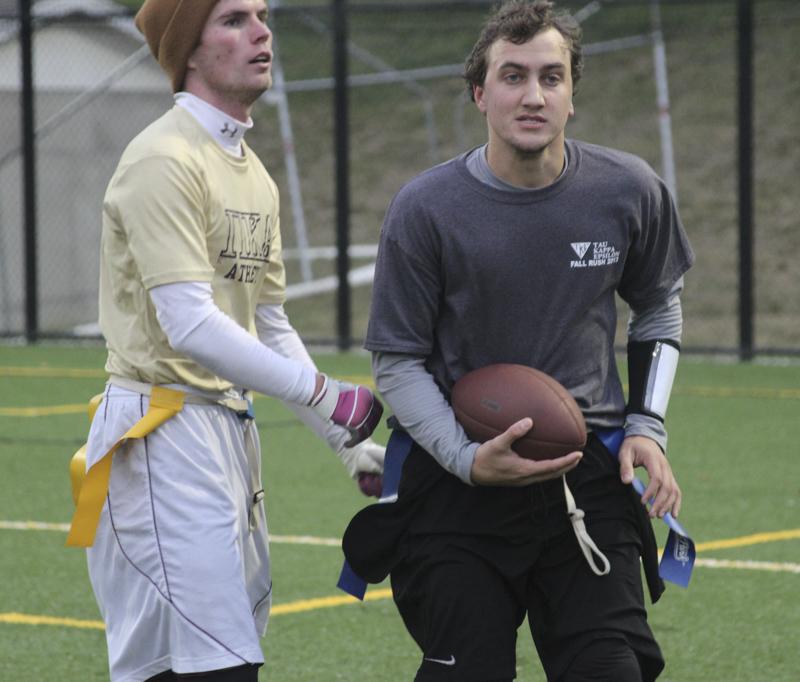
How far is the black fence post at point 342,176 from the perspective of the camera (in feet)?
56.4

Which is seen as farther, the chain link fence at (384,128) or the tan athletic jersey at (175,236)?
the chain link fence at (384,128)

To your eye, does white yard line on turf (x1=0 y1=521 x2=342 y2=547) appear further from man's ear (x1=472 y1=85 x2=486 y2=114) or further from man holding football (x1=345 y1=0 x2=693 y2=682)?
man's ear (x1=472 y1=85 x2=486 y2=114)

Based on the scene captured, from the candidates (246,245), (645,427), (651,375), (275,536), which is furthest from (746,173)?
(246,245)

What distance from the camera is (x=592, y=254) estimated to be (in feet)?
14.4

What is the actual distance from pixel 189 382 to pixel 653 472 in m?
1.14

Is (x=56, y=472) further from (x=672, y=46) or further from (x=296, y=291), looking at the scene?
(x=672, y=46)

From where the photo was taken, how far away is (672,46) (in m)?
31.3

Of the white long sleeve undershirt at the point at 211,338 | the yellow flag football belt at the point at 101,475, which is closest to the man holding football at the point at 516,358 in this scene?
the white long sleeve undershirt at the point at 211,338

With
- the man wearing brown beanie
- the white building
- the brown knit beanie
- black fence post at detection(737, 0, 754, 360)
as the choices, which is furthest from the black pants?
the white building

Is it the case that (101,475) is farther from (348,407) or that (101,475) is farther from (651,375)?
(651,375)

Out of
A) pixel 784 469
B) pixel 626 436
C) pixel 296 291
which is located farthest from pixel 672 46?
pixel 626 436

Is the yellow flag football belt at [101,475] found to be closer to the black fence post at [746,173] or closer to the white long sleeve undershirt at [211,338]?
the white long sleeve undershirt at [211,338]

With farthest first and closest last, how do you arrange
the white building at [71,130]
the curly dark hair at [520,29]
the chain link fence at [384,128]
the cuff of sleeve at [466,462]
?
the chain link fence at [384,128] < the white building at [71,130] < the curly dark hair at [520,29] < the cuff of sleeve at [466,462]

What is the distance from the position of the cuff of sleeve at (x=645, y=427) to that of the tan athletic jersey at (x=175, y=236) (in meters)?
0.98
